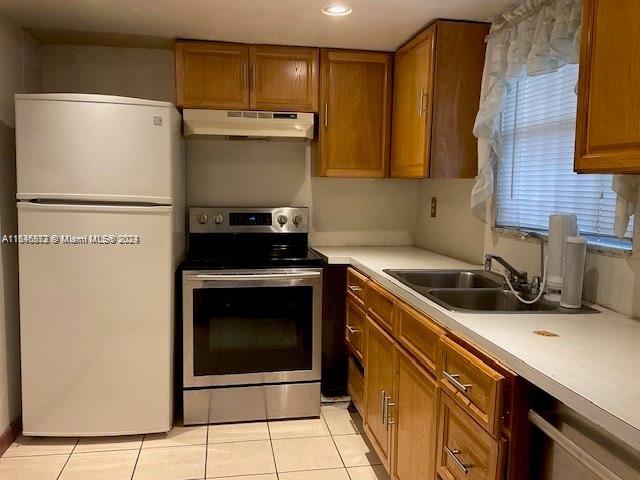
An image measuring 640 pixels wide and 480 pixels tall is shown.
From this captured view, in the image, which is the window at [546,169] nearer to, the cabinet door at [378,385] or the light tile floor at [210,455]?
the cabinet door at [378,385]

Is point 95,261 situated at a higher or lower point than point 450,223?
lower

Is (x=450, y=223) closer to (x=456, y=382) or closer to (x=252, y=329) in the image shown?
(x=252, y=329)

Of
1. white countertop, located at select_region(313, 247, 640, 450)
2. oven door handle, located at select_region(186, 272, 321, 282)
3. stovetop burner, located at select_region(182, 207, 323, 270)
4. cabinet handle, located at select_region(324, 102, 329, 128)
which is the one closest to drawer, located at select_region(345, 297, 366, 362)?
oven door handle, located at select_region(186, 272, 321, 282)

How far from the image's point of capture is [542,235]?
2.00 meters

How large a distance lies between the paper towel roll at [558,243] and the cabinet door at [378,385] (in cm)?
66

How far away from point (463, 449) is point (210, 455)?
1.43 m

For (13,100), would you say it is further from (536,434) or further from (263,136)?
(536,434)

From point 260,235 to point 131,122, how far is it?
1057 millimetres

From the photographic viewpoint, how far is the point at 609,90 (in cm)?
126

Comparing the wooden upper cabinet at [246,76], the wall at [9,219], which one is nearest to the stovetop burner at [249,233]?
the wooden upper cabinet at [246,76]

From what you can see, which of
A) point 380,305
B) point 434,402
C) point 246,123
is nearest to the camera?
point 434,402

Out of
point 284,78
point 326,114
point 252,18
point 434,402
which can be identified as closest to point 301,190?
point 326,114

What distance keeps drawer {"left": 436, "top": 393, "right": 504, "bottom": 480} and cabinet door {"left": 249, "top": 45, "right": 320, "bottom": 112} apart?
1.92 metres

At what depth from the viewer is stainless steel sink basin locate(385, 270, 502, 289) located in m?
2.24
